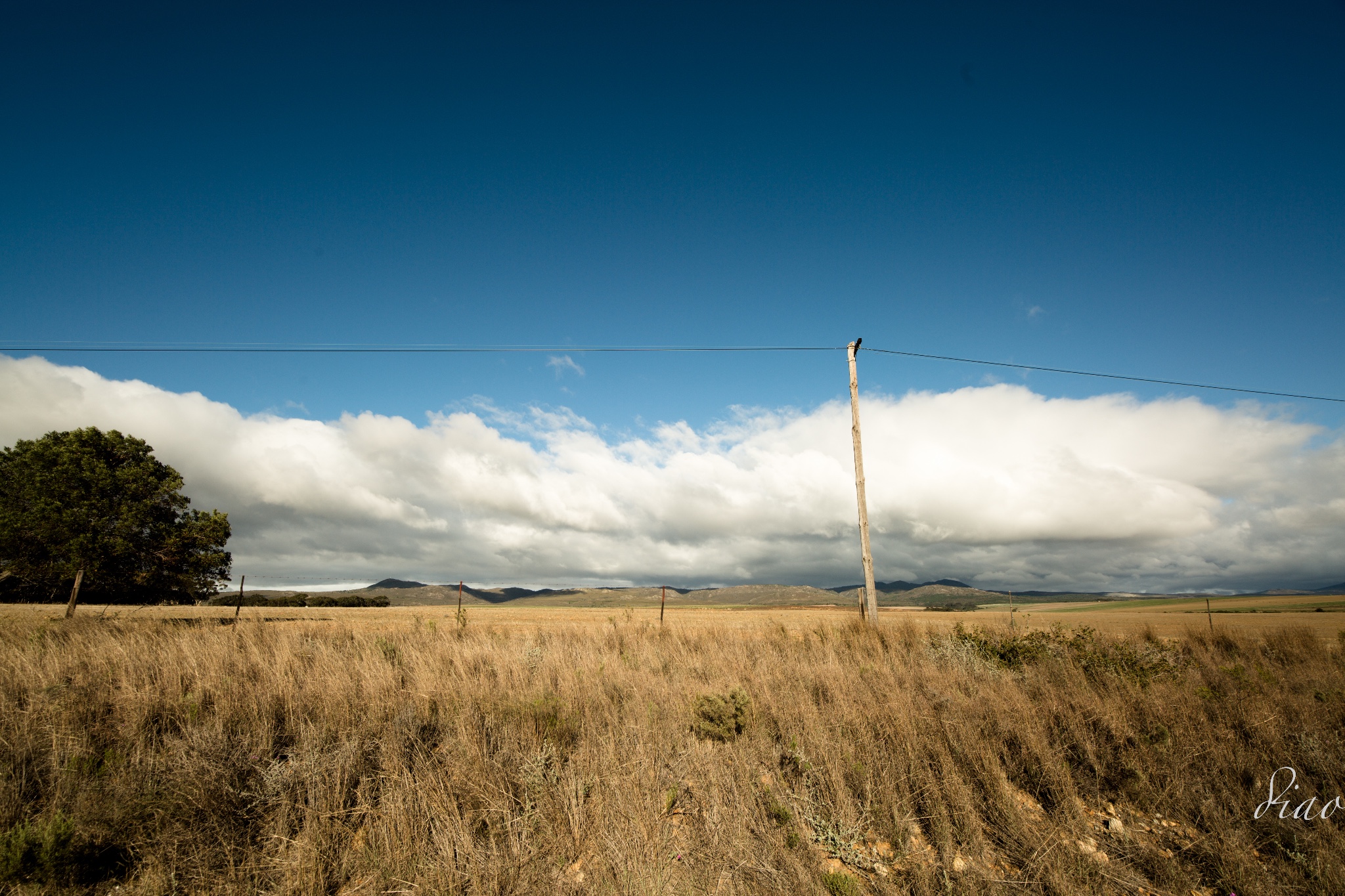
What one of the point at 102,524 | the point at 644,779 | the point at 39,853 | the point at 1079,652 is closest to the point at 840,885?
the point at 644,779

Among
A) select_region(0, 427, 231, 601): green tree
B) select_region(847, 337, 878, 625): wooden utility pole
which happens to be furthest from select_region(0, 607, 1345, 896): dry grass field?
select_region(0, 427, 231, 601): green tree

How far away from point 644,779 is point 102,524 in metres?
27.9

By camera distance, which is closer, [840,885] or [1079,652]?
[840,885]

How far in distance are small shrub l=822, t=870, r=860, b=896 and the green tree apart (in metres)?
27.2

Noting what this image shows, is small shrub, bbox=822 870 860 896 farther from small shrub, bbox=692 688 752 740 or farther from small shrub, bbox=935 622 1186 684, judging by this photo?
small shrub, bbox=935 622 1186 684

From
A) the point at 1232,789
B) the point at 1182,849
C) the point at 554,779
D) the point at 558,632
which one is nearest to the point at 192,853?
the point at 554,779

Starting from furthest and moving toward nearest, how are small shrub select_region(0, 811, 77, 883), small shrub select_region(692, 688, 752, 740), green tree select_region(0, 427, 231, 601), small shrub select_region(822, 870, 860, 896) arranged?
green tree select_region(0, 427, 231, 601) < small shrub select_region(692, 688, 752, 740) < small shrub select_region(822, 870, 860, 896) < small shrub select_region(0, 811, 77, 883)

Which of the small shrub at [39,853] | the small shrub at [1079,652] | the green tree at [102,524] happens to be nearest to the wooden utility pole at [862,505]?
the small shrub at [1079,652]

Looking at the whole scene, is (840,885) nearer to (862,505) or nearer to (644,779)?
(644,779)

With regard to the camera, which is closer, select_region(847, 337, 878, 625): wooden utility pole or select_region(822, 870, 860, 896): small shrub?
select_region(822, 870, 860, 896): small shrub

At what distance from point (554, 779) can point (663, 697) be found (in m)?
2.50

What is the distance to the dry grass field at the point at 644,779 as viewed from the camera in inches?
140

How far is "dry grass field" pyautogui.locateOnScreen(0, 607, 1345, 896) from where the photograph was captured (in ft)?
11.7

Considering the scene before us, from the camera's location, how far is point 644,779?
4715 millimetres
